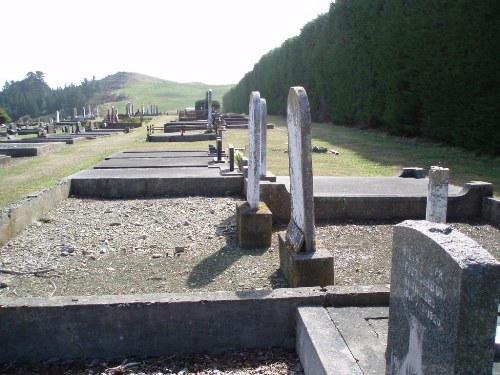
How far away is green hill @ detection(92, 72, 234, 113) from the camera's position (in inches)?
4459

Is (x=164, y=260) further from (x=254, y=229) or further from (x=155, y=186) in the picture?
(x=155, y=186)

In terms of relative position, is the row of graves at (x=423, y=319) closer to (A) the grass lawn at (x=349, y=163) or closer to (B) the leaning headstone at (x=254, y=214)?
(B) the leaning headstone at (x=254, y=214)

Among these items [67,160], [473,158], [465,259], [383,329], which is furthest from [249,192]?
[67,160]

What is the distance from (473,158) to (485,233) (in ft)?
21.8

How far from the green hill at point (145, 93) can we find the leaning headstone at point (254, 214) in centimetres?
9335

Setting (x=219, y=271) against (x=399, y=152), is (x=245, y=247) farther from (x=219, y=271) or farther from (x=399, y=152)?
(x=399, y=152)

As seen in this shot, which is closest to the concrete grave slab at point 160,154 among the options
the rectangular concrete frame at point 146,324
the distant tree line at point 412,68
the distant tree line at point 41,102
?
the distant tree line at point 412,68

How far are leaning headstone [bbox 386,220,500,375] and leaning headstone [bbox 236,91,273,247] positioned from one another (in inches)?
132

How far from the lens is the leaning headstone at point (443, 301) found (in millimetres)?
1777

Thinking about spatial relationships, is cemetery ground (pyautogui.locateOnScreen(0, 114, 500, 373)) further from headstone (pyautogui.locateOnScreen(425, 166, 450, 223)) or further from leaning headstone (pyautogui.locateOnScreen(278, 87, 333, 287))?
headstone (pyautogui.locateOnScreen(425, 166, 450, 223))

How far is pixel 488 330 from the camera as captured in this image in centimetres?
180

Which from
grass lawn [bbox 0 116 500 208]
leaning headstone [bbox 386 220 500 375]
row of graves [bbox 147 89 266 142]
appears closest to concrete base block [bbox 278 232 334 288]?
leaning headstone [bbox 386 220 500 375]

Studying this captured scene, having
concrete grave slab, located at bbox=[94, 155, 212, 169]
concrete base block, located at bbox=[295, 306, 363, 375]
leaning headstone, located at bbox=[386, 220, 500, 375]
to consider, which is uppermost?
leaning headstone, located at bbox=[386, 220, 500, 375]

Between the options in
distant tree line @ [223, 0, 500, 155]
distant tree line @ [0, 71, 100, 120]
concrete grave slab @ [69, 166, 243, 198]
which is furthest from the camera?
distant tree line @ [0, 71, 100, 120]
